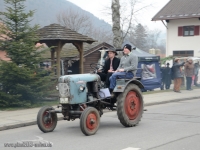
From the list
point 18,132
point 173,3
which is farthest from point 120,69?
point 173,3

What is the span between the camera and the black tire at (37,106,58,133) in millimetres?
9906

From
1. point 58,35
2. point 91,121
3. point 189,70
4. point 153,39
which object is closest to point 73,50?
point 189,70

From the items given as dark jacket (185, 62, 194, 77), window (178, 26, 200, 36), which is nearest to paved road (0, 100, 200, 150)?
dark jacket (185, 62, 194, 77)

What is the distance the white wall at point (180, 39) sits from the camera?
132ft

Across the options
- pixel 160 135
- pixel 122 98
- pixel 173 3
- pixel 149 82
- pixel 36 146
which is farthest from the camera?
pixel 173 3

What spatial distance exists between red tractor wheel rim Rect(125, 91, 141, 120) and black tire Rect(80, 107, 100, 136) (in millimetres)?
1239

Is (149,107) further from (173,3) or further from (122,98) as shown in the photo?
(173,3)

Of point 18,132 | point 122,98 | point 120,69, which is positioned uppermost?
point 120,69

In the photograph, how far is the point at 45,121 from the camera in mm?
10070

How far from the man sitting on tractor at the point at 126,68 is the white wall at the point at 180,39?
30.5 metres

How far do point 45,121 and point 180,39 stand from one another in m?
33.0

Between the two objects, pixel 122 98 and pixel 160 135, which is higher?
pixel 122 98

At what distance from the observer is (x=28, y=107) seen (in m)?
14.6

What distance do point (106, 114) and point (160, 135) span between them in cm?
456
